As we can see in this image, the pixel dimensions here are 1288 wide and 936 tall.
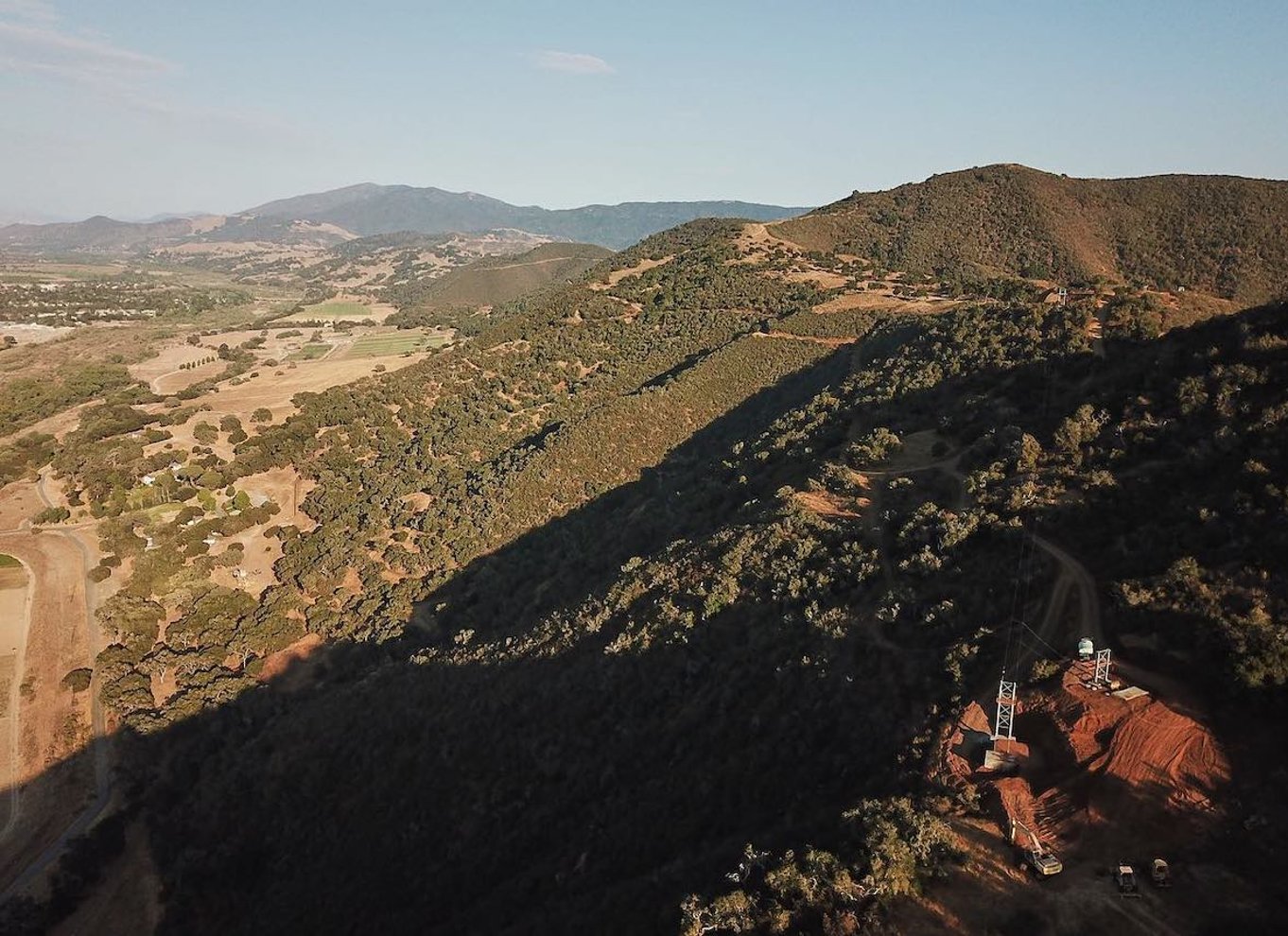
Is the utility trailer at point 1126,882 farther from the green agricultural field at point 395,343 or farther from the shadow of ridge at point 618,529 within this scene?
the green agricultural field at point 395,343

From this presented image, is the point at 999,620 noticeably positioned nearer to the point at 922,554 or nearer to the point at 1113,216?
the point at 922,554

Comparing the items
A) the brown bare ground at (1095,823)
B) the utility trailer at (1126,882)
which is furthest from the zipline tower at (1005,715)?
the utility trailer at (1126,882)

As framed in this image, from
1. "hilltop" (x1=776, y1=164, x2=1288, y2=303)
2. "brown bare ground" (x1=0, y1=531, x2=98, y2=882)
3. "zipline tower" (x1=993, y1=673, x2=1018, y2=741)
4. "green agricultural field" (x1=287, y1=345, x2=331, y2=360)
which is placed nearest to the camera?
"zipline tower" (x1=993, y1=673, x2=1018, y2=741)

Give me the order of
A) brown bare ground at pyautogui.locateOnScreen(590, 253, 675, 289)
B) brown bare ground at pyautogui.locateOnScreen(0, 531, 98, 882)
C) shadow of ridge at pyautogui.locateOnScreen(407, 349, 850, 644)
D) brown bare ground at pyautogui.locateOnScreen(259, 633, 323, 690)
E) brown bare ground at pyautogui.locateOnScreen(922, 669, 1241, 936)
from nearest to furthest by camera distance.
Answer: brown bare ground at pyautogui.locateOnScreen(922, 669, 1241, 936)
brown bare ground at pyautogui.locateOnScreen(0, 531, 98, 882)
shadow of ridge at pyautogui.locateOnScreen(407, 349, 850, 644)
brown bare ground at pyautogui.locateOnScreen(259, 633, 323, 690)
brown bare ground at pyautogui.locateOnScreen(590, 253, 675, 289)

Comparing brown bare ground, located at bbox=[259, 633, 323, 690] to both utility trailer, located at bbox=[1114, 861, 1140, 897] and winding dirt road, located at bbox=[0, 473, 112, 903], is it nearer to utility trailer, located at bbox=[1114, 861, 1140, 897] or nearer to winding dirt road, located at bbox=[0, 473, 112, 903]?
winding dirt road, located at bbox=[0, 473, 112, 903]

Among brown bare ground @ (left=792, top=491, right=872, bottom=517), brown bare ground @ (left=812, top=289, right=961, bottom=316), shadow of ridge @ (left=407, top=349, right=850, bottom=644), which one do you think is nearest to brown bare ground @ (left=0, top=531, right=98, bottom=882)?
shadow of ridge @ (left=407, top=349, right=850, bottom=644)

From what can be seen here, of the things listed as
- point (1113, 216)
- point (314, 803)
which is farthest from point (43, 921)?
point (1113, 216)
